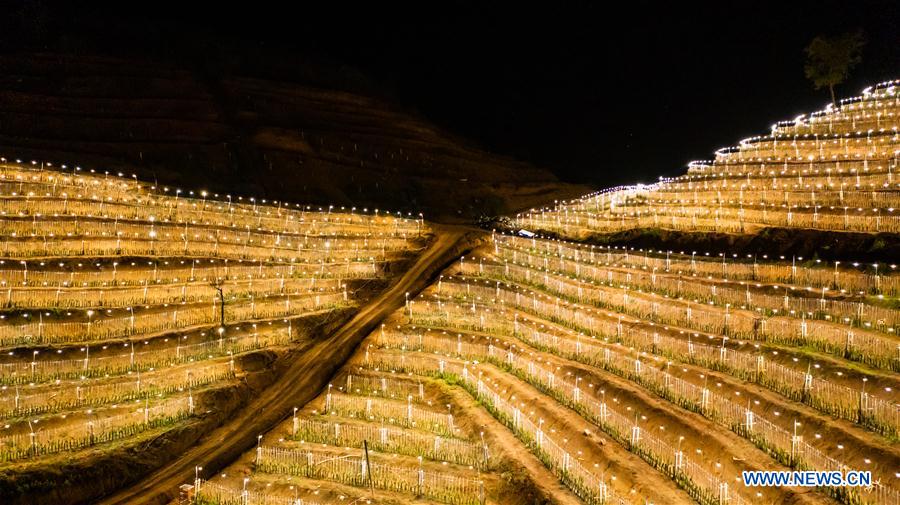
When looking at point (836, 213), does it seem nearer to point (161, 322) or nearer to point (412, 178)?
point (161, 322)

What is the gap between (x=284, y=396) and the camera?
20.2 metres

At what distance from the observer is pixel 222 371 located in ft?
A: 66.9

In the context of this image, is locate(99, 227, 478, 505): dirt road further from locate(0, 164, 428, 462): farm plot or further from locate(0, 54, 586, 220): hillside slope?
locate(0, 54, 586, 220): hillside slope

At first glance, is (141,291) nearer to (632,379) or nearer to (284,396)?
(284,396)

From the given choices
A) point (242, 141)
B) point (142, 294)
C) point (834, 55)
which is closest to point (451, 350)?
point (142, 294)

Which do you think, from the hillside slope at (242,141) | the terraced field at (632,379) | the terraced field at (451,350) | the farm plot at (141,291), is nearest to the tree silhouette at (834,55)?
the terraced field at (451,350)

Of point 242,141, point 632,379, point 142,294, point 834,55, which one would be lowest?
point 632,379

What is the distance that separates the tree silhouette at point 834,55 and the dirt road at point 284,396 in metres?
23.3

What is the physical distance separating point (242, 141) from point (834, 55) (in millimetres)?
34008

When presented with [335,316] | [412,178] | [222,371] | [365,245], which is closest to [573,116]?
[412,178]

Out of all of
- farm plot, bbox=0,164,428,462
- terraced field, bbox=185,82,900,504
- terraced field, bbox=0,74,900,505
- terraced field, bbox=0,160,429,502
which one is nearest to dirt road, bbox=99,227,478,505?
terraced field, bbox=0,74,900,505

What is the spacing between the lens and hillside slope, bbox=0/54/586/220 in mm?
40375

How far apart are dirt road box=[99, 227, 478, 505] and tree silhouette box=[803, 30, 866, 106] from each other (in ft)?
76.4

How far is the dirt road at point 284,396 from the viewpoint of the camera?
55.1ft
